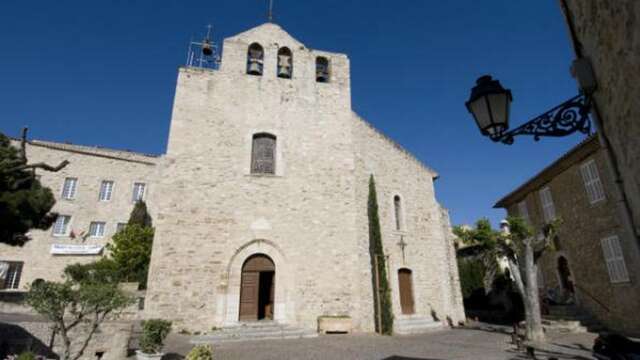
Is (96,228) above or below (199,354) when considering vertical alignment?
above

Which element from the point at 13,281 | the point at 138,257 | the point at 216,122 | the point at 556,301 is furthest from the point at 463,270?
the point at 13,281

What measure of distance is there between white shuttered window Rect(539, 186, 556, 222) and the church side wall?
13.8 ft

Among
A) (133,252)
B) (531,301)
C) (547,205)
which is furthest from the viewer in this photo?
(133,252)

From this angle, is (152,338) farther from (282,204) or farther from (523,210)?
(523,210)

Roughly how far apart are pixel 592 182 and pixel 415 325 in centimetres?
828

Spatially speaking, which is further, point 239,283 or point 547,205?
point 547,205

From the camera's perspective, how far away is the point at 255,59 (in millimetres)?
14383

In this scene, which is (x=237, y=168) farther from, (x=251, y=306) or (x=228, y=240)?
(x=251, y=306)

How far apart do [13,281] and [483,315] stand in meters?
26.9

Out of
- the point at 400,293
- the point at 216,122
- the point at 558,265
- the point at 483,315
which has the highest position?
the point at 216,122

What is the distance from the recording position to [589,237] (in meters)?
12.5

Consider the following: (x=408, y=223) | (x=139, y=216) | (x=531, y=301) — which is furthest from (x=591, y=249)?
(x=139, y=216)

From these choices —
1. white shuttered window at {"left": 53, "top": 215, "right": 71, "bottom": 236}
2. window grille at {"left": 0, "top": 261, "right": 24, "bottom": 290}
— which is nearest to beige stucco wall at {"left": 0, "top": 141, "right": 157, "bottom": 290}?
white shuttered window at {"left": 53, "top": 215, "right": 71, "bottom": 236}

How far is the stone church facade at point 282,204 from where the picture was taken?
11.2 meters
